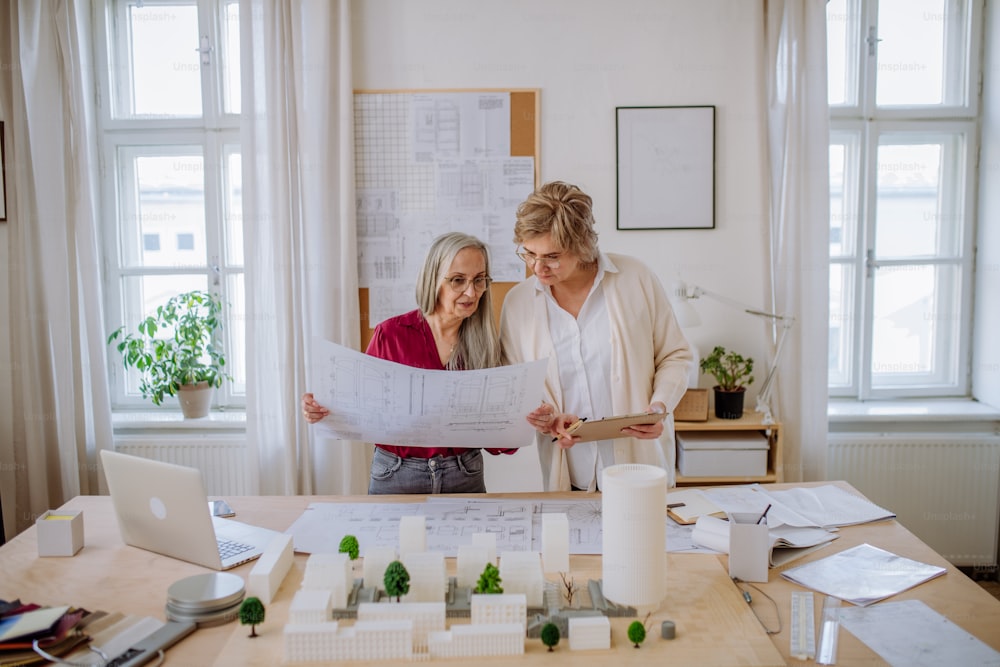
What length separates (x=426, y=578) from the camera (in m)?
1.52

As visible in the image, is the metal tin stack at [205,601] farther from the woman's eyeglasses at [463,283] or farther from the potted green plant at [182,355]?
the potted green plant at [182,355]

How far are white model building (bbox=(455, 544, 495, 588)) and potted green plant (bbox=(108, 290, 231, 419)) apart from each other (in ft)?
8.26

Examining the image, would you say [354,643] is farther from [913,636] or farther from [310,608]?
[913,636]

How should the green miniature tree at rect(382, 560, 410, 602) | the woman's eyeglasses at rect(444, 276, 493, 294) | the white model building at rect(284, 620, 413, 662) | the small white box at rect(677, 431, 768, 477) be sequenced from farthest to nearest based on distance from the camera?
the small white box at rect(677, 431, 768, 477) → the woman's eyeglasses at rect(444, 276, 493, 294) → the green miniature tree at rect(382, 560, 410, 602) → the white model building at rect(284, 620, 413, 662)

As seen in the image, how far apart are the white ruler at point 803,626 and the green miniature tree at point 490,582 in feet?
1.77

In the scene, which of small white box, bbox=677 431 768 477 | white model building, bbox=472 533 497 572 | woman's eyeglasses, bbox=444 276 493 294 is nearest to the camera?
white model building, bbox=472 533 497 572

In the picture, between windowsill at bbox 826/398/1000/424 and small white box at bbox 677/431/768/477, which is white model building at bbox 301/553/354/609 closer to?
small white box at bbox 677/431/768/477

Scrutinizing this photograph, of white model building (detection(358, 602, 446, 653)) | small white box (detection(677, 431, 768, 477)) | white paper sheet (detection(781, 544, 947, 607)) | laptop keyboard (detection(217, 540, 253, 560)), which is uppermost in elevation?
white model building (detection(358, 602, 446, 653))

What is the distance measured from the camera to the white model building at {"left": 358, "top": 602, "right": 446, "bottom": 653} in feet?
4.64

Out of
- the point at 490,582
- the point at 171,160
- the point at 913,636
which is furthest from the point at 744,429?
the point at 171,160

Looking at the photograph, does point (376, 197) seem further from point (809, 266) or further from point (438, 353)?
point (809, 266)

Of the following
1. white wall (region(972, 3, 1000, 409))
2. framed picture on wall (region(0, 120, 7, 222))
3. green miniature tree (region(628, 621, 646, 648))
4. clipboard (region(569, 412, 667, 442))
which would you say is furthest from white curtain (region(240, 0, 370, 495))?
white wall (region(972, 3, 1000, 409))

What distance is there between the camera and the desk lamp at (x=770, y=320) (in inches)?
135

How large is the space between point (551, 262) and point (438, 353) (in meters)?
0.42
